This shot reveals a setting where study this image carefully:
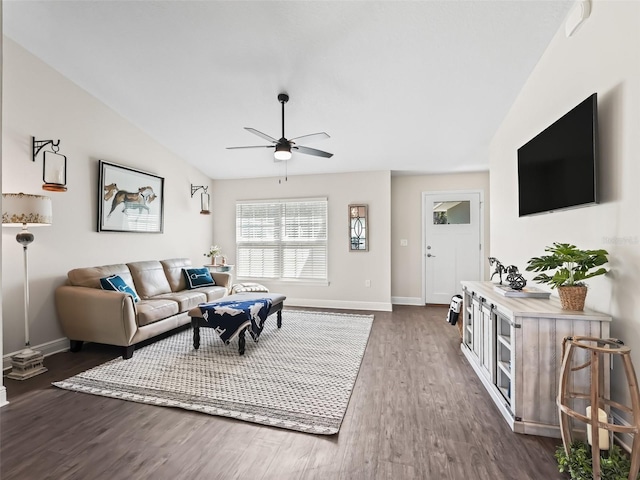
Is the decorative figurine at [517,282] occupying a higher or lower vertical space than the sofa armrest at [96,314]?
higher

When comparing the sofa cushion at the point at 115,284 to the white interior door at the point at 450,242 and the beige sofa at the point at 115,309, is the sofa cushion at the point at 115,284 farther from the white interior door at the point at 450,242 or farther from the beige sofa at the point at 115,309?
the white interior door at the point at 450,242

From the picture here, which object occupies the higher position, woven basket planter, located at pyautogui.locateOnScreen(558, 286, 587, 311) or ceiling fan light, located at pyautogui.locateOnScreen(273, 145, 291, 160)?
ceiling fan light, located at pyautogui.locateOnScreen(273, 145, 291, 160)

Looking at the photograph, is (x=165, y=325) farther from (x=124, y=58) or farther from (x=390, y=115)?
(x=390, y=115)

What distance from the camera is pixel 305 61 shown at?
10.1 feet

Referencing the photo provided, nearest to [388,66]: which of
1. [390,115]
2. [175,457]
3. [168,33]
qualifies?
[390,115]

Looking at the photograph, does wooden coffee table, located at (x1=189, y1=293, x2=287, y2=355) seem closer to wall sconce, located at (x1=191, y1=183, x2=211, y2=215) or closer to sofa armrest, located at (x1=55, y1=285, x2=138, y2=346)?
sofa armrest, located at (x1=55, y1=285, x2=138, y2=346)

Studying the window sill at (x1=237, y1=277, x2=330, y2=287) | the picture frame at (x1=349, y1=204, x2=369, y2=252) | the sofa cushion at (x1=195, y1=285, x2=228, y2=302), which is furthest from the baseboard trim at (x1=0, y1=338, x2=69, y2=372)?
the picture frame at (x1=349, y1=204, x2=369, y2=252)

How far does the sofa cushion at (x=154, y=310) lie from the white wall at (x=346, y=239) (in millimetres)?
2466

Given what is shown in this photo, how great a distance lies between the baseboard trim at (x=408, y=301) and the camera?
19.3 feet

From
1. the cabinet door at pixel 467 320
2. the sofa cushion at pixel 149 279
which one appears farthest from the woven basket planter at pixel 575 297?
the sofa cushion at pixel 149 279

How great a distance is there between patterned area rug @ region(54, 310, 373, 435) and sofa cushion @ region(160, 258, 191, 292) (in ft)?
3.13

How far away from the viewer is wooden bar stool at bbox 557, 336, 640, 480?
4.88ft

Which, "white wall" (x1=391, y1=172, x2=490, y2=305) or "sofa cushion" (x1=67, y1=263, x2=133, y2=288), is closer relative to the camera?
"sofa cushion" (x1=67, y1=263, x2=133, y2=288)

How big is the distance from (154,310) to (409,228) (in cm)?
440
